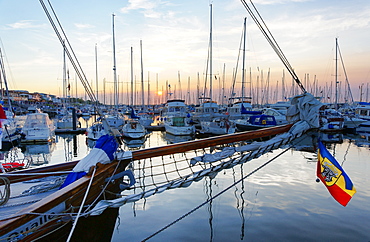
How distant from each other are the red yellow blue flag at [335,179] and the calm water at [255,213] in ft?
5.28

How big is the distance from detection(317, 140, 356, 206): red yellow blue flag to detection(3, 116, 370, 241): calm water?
1610mm

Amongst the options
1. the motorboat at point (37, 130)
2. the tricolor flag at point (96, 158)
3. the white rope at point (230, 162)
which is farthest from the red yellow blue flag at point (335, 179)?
the motorboat at point (37, 130)

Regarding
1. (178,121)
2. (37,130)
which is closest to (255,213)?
(178,121)

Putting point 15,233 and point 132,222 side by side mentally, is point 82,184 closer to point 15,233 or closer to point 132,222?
point 15,233

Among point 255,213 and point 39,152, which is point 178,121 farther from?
point 255,213

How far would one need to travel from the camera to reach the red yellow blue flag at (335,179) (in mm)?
5152

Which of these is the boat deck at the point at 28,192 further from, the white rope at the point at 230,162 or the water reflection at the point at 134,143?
the water reflection at the point at 134,143

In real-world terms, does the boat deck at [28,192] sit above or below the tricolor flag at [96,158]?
below

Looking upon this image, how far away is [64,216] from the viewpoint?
3.11 m

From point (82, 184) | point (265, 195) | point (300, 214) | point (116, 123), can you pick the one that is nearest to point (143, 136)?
point (116, 123)

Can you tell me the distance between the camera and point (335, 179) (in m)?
5.37

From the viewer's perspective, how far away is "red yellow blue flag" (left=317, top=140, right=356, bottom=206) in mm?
5152

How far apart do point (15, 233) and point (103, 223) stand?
434 cm

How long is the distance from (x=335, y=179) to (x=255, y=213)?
2894 mm
